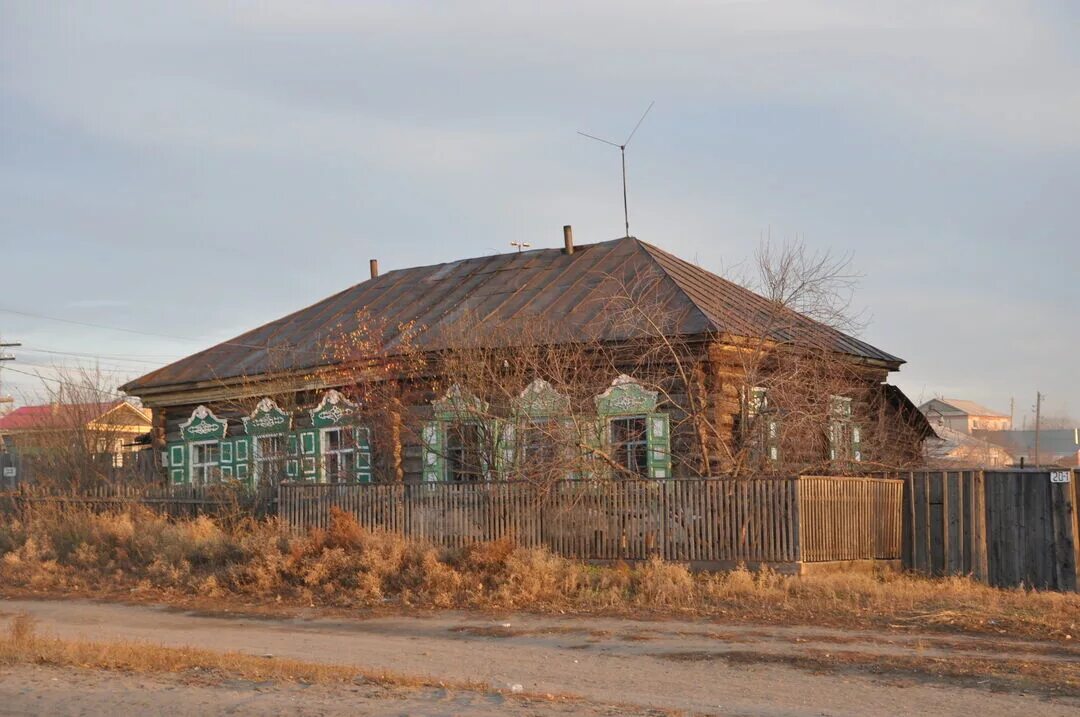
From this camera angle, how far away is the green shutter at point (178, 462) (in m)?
27.7

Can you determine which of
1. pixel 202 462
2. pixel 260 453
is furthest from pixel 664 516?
pixel 202 462

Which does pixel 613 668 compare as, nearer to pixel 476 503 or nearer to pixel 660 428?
pixel 476 503

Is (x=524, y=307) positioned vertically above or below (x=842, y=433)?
above

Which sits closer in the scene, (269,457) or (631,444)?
(631,444)

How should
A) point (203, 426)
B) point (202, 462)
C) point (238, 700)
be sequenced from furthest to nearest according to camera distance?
point (202, 462) → point (203, 426) → point (238, 700)

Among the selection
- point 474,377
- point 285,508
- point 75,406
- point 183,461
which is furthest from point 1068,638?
point 75,406

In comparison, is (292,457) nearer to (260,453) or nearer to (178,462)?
(260,453)

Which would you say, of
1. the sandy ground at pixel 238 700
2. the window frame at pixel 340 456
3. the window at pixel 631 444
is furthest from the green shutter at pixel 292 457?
the sandy ground at pixel 238 700

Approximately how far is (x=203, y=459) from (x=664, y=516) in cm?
1432

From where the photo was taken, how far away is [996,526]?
1717 centimetres

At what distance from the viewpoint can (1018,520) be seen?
16.9 m

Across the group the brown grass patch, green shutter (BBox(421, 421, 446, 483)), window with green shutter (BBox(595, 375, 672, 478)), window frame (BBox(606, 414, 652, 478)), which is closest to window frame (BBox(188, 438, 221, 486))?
green shutter (BBox(421, 421, 446, 483))

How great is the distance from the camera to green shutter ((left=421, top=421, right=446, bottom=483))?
2127 cm

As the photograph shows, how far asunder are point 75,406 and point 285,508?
1119 centimetres
